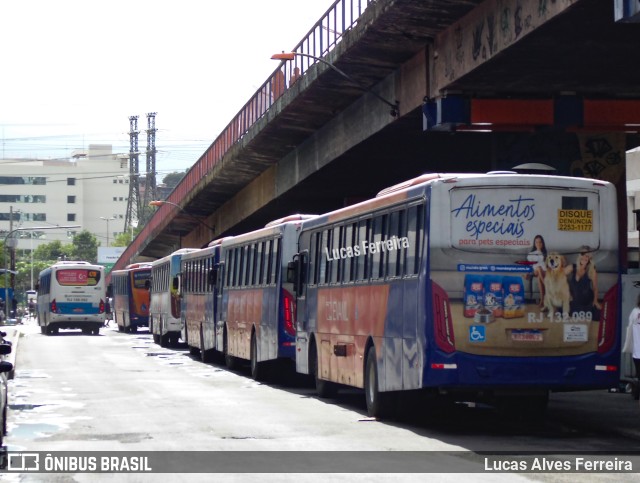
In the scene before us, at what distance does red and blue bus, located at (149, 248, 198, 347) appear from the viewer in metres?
44.3

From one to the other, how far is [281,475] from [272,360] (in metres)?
14.8

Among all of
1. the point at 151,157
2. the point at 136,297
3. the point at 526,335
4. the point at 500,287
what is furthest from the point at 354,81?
the point at 151,157

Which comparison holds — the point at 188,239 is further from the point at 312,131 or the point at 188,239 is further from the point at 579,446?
the point at 579,446

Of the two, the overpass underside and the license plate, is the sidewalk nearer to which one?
the license plate

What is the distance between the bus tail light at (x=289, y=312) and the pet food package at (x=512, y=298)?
9835 millimetres

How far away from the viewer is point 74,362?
35.7 metres

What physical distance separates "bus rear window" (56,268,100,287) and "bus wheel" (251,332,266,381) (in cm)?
3603

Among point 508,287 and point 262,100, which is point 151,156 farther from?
point 508,287

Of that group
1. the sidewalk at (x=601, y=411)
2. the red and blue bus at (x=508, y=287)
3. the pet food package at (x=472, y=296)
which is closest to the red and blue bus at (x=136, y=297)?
the sidewalk at (x=601, y=411)

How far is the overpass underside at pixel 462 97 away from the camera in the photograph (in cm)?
2206

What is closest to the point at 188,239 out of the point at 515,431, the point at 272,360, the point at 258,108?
the point at 258,108

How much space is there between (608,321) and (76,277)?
4924 cm

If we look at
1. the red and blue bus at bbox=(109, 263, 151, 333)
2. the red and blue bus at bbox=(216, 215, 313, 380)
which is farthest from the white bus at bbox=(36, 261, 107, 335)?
the red and blue bus at bbox=(216, 215, 313, 380)

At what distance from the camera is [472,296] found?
15.8m
